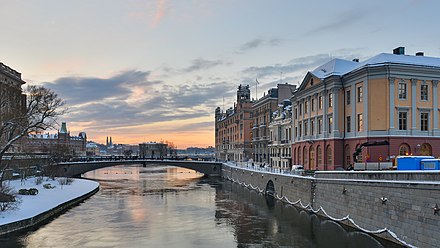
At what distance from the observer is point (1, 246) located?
28.3 metres

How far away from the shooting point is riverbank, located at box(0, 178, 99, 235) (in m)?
33.6

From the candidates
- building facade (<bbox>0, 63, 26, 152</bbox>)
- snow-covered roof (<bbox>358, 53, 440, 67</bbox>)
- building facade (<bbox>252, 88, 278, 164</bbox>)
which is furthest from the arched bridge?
snow-covered roof (<bbox>358, 53, 440, 67</bbox>)

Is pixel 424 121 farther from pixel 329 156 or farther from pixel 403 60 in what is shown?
pixel 329 156

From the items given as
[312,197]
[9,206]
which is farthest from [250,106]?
[9,206]

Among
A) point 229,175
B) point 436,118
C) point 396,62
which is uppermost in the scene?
point 396,62

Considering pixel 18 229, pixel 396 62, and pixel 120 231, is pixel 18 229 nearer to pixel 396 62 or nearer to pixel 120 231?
pixel 120 231

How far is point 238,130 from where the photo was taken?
412 feet

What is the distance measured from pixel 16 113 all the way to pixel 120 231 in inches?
896

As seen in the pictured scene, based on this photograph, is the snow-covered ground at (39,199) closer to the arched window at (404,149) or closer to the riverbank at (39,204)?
the riverbank at (39,204)

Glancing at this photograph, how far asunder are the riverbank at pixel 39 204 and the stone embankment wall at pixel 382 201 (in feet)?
87.6

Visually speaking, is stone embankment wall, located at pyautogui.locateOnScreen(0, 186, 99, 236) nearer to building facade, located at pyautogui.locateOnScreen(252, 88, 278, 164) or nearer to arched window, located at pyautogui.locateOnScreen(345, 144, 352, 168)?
arched window, located at pyautogui.locateOnScreen(345, 144, 352, 168)

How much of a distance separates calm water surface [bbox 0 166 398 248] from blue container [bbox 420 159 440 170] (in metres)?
6.77

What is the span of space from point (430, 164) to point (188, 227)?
66.0 feet

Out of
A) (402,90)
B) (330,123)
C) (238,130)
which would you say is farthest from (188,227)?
(238,130)
